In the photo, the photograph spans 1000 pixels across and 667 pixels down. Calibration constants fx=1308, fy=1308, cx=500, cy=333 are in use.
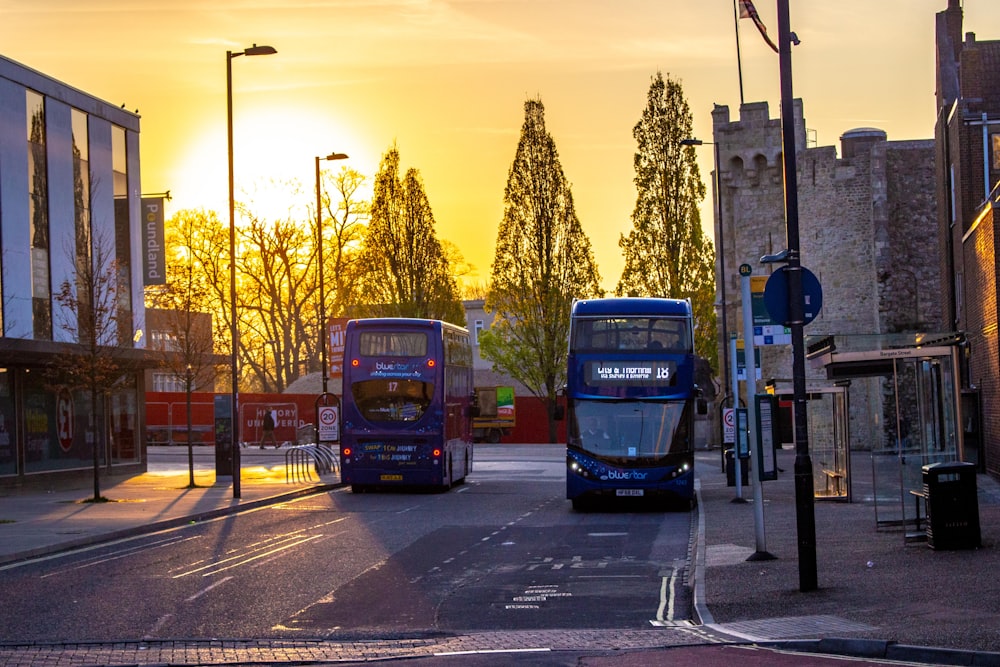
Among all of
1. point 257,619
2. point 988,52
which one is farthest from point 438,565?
point 988,52

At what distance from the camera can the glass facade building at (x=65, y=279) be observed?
3064cm

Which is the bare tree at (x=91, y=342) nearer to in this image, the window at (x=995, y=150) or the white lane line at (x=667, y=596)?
the white lane line at (x=667, y=596)

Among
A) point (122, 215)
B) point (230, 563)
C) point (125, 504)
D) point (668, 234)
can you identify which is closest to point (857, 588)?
point (230, 563)

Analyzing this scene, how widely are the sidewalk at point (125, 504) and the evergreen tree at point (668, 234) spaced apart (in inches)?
1061

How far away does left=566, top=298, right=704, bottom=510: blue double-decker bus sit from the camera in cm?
2522

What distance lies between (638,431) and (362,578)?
11.1m

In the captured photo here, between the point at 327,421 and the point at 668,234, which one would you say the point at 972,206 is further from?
the point at 668,234

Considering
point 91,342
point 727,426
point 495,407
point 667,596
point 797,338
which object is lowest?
point 667,596

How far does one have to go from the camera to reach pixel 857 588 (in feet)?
41.1

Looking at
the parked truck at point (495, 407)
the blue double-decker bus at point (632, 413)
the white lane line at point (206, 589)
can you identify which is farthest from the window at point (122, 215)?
the parked truck at point (495, 407)

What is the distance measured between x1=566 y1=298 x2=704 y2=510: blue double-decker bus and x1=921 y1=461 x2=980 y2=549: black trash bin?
33.9ft

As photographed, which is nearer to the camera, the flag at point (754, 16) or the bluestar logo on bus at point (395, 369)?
the flag at point (754, 16)

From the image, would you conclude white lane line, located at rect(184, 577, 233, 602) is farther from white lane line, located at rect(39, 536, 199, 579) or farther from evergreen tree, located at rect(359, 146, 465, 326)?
evergreen tree, located at rect(359, 146, 465, 326)

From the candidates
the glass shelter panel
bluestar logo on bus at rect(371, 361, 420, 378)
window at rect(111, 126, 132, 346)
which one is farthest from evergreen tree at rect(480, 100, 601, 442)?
the glass shelter panel
